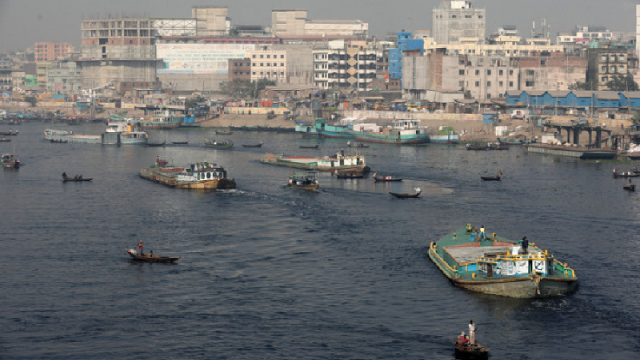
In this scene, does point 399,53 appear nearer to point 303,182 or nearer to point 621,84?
point 621,84

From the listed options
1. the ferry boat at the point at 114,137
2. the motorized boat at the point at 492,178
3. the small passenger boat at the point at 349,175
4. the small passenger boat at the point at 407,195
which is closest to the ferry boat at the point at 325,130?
the ferry boat at the point at 114,137

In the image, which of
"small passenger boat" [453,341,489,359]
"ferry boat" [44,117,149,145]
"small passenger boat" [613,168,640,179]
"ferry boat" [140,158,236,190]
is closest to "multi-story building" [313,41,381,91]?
"ferry boat" [44,117,149,145]

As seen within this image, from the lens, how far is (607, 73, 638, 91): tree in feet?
450

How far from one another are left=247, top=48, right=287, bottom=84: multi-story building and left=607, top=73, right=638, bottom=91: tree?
8469 centimetres

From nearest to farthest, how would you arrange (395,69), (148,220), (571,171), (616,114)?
(148,220), (571,171), (616,114), (395,69)

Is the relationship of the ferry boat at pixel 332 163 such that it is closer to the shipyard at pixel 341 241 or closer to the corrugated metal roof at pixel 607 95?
the shipyard at pixel 341 241

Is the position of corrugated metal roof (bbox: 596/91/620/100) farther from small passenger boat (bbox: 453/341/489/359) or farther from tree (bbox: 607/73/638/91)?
small passenger boat (bbox: 453/341/489/359)

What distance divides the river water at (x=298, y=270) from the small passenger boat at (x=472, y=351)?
3.11 feet

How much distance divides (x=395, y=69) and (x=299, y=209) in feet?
381

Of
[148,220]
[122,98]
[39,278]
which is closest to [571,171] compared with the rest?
[148,220]

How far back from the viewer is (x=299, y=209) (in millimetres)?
63250

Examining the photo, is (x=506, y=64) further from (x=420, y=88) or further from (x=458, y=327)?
(x=458, y=327)

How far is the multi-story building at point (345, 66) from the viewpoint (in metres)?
185

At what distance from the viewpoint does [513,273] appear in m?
39.6
